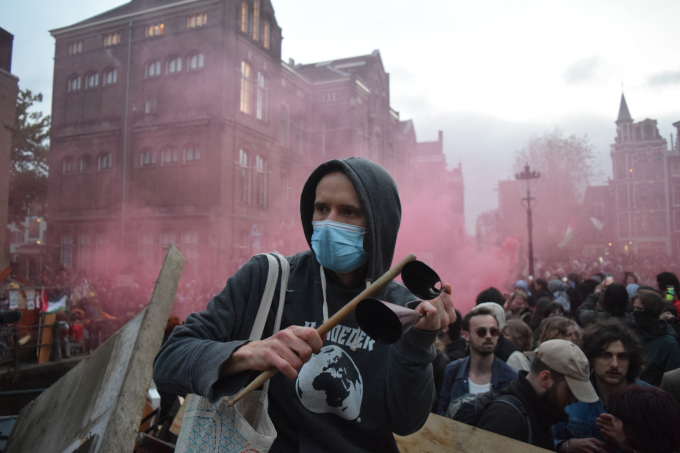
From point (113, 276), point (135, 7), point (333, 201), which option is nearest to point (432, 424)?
point (333, 201)

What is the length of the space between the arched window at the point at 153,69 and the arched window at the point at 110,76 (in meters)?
1.89

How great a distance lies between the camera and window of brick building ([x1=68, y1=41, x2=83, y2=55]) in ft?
76.3

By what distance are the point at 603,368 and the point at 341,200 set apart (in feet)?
9.21

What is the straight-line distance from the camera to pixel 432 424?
217 centimetres

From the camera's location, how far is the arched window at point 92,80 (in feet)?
74.5

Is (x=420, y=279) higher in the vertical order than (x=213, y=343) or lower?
higher

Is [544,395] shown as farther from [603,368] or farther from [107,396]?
[107,396]

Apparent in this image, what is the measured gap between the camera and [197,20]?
69.4ft

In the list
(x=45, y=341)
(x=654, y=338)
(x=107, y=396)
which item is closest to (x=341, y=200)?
(x=107, y=396)

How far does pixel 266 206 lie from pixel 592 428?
21721 mm

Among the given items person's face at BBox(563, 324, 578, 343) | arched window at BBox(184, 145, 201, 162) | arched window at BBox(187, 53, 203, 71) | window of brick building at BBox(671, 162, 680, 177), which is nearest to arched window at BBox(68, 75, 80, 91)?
arched window at BBox(187, 53, 203, 71)

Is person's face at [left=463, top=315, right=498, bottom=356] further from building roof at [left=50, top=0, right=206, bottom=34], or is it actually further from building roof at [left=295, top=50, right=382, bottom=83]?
building roof at [left=295, top=50, right=382, bottom=83]

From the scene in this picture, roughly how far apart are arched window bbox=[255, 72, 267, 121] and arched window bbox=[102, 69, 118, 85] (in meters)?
7.34

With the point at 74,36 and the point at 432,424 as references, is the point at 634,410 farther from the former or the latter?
the point at 74,36
